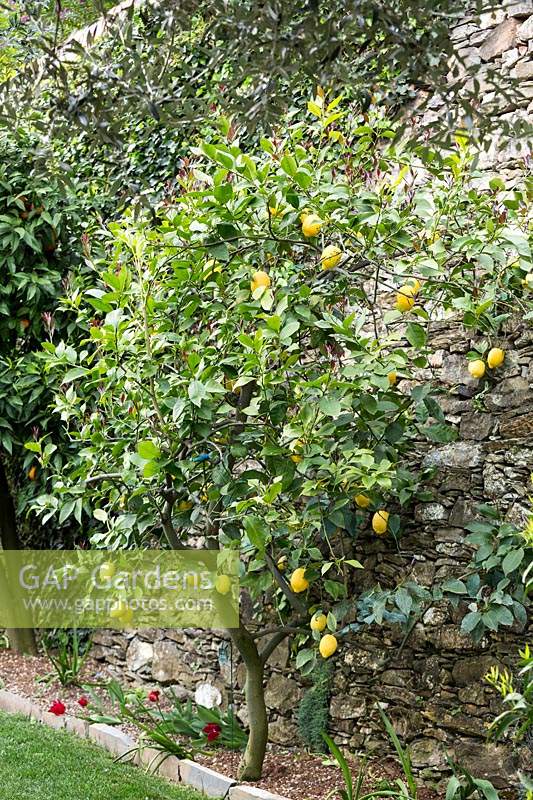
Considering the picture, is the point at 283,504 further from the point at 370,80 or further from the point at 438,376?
the point at 370,80

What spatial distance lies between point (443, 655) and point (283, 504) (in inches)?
39.1

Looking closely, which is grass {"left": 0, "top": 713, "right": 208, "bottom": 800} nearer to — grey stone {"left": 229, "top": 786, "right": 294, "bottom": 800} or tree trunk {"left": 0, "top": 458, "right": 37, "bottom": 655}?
grey stone {"left": 229, "top": 786, "right": 294, "bottom": 800}

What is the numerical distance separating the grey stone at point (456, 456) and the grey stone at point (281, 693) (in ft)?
4.36

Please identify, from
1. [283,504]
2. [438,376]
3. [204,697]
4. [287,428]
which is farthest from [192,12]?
[204,697]

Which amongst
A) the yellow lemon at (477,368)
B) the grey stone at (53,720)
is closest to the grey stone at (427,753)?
the yellow lemon at (477,368)

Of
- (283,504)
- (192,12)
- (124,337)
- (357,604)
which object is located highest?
(192,12)

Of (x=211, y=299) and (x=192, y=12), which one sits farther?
(x=211, y=299)

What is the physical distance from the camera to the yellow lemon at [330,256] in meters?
3.47

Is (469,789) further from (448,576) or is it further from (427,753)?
(448,576)

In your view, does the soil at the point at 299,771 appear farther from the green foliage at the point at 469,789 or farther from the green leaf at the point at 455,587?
the green leaf at the point at 455,587

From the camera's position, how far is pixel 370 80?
2.30m

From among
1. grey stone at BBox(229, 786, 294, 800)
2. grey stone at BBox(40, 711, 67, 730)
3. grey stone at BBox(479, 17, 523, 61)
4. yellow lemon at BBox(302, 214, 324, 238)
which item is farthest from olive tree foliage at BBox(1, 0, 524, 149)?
grey stone at BBox(40, 711, 67, 730)

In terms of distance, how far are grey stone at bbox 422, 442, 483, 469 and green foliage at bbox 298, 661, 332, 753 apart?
3.63ft

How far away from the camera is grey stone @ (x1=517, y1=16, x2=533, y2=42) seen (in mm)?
4223
